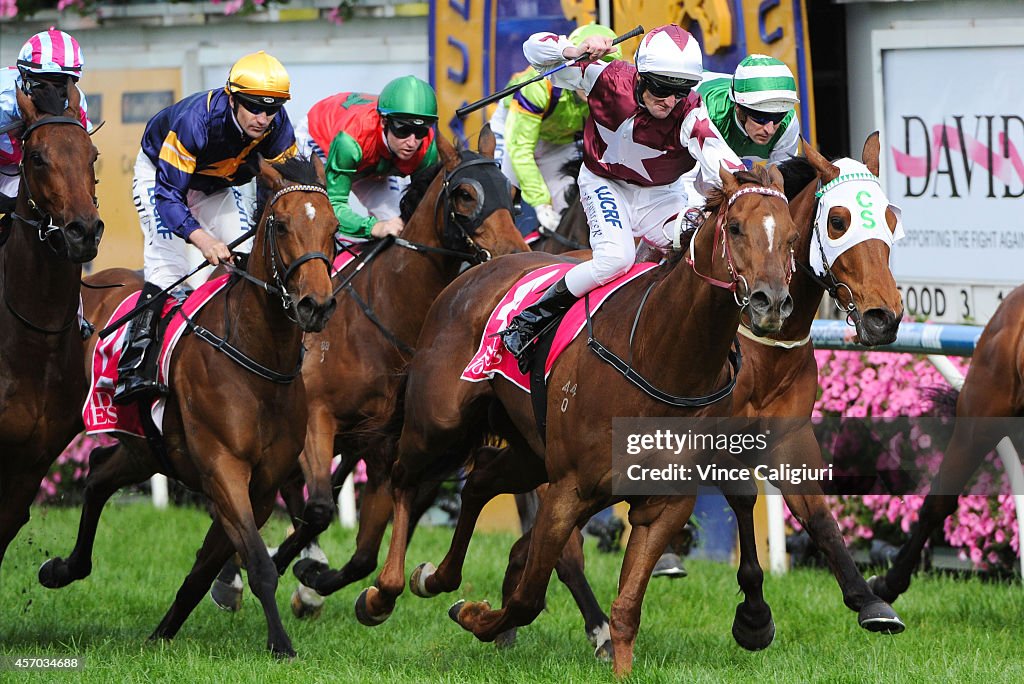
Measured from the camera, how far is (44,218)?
6145 mm

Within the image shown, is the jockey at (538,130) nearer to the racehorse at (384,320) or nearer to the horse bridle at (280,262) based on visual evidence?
the racehorse at (384,320)

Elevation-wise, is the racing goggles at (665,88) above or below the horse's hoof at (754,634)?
above

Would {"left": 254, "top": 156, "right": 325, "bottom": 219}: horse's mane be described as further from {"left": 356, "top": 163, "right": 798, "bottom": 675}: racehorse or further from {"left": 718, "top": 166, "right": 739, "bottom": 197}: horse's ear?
{"left": 718, "top": 166, "right": 739, "bottom": 197}: horse's ear

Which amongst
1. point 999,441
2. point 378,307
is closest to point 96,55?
point 378,307

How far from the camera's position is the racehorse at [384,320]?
23.5 ft

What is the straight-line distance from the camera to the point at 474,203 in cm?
716

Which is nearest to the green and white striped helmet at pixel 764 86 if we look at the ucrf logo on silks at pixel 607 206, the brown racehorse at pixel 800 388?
the brown racehorse at pixel 800 388

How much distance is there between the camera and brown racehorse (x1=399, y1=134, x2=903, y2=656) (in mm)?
5668

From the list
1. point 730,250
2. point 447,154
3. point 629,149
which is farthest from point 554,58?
point 730,250

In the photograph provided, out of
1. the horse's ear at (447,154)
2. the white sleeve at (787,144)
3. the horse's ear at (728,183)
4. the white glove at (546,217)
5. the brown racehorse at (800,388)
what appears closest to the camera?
the horse's ear at (728,183)

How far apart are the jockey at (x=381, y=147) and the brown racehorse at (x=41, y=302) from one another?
1495mm

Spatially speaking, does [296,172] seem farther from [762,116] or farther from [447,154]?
[762,116]

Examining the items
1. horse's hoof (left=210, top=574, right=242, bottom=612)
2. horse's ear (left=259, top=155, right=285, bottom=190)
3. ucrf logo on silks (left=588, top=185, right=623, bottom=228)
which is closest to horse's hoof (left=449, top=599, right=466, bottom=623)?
ucrf logo on silks (left=588, top=185, right=623, bottom=228)
